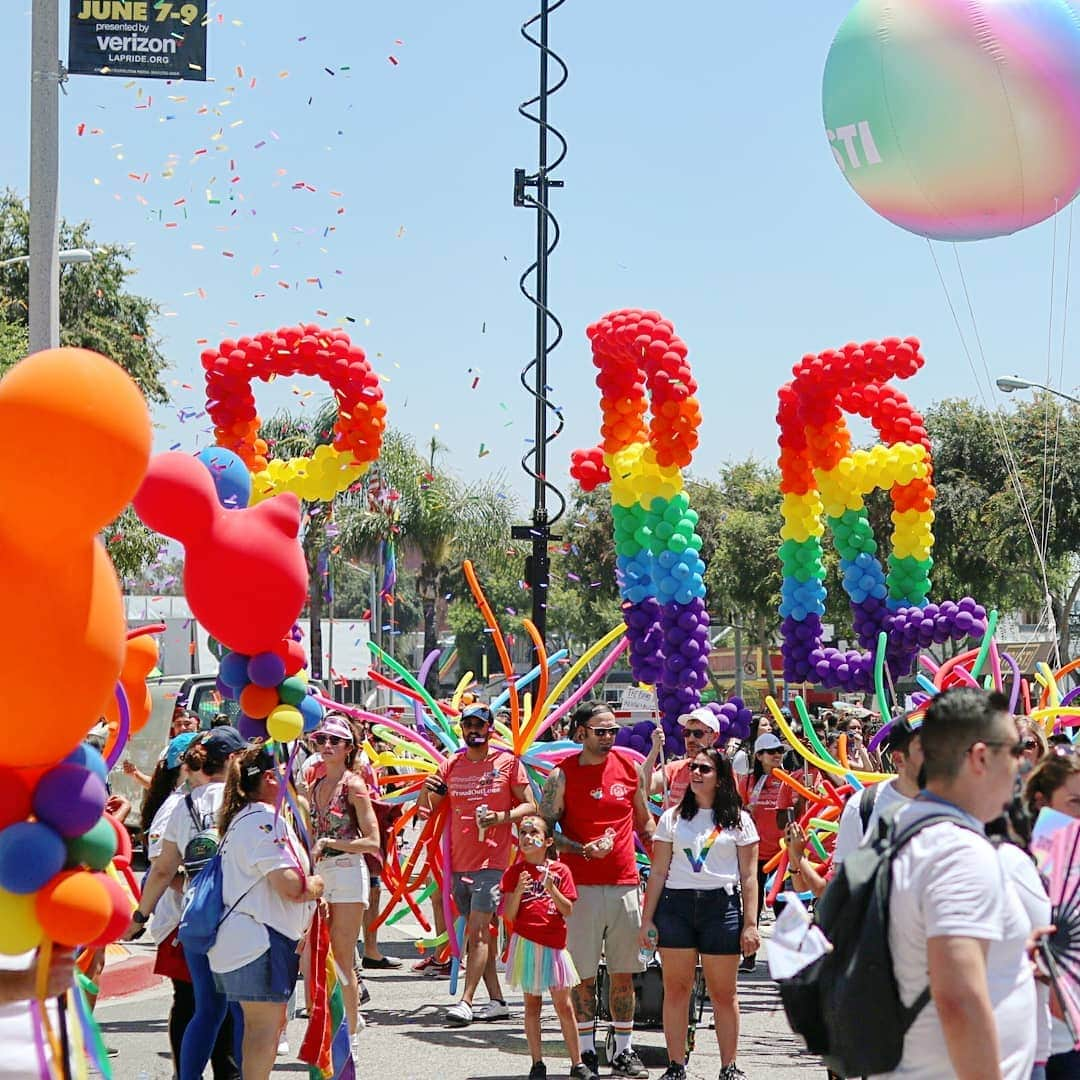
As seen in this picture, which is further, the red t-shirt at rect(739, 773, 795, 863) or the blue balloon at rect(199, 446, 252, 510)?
the red t-shirt at rect(739, 773, 795, 863)

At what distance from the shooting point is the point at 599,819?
363 inches

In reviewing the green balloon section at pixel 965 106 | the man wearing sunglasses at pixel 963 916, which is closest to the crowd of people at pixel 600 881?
the man wearing sunglasses at pixel 963 916

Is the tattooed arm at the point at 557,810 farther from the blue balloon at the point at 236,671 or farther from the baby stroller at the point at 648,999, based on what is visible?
the blue balloon at the point at 236,671

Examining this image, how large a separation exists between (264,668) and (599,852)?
3.53 m

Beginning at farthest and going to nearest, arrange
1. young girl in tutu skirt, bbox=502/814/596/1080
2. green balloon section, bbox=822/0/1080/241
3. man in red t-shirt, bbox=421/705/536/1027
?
green balloon section, bbox=822/0/1080/241 → man in red t-shirt, bbox=421/705/536/1027 → young girl in tutu skirt, bbox=502/814/596/1080

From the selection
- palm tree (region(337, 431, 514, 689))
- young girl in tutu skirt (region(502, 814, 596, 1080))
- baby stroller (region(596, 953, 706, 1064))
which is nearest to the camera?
young girl in tutu skirt (region(502, 814, 596, 1080))

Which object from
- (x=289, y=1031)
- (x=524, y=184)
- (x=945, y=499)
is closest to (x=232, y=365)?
(x=524, y=184)

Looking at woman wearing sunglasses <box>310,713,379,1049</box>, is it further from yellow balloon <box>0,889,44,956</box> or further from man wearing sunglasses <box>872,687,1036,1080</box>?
man wearing sunglasses <box>872,687,1036,1080</box>

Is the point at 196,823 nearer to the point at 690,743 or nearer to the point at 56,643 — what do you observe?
the point at 690,743

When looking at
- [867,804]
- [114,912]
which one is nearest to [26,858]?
[114,912]

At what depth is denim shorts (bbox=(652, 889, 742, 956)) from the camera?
325 inches

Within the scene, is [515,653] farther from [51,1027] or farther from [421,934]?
[51,1027]

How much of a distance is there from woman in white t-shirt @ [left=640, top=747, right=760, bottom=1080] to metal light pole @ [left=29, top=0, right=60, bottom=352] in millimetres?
4719

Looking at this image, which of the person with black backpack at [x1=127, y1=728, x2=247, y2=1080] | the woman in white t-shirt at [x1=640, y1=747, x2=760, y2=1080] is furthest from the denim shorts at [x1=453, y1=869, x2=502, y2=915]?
the person with black backpack at [x1=127, y1=728, x2=247, y2=1080]
